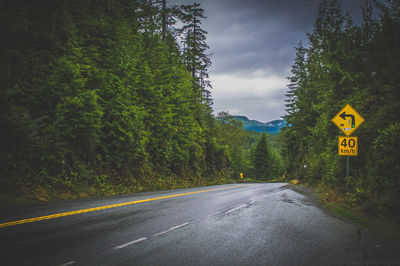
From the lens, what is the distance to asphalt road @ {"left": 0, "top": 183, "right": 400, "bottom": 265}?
3.90 m

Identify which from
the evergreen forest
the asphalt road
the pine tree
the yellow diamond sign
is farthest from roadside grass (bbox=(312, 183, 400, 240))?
the pine tree

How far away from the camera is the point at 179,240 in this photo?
4891 millimetres

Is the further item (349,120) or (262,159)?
(262,159)

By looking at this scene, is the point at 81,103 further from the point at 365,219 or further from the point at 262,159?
the point at 262,159

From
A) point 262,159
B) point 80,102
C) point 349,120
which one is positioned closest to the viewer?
point 349,120

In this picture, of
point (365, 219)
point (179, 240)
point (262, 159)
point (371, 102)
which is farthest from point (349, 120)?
point (262, 159)

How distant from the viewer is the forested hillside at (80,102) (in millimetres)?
10289

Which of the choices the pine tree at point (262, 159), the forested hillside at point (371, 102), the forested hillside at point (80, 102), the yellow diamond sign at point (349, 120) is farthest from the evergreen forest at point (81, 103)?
the pine tree at point (262, 159)

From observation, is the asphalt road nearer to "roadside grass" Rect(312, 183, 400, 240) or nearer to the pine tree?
"roadside grass" Rect(312, 183, 400, 240)

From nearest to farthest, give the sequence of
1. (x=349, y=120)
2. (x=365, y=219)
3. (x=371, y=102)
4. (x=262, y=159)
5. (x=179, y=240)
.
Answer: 1. (x=179, y=240)
2. (x=365, y=219)
3. (x=371, y=102)
4. (x=349, y=120)
5. (x=262, y=159)

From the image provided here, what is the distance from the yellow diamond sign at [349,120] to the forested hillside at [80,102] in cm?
1099

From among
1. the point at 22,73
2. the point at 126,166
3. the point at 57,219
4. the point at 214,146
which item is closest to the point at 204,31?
the point at 214,146

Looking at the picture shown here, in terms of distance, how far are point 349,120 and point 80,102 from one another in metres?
12.0

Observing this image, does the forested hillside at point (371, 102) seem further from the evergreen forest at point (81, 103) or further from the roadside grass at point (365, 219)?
the evergreen forest at point (81, 103)
